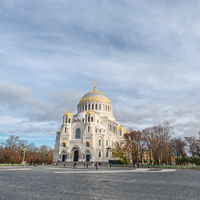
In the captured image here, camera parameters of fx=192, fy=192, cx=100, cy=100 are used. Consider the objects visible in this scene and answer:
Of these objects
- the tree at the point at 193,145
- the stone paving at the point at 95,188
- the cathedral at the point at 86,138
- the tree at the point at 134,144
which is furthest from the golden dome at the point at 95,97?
the stone paving at the point at 95,188

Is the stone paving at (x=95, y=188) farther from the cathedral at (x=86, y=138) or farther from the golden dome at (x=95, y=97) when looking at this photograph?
the golden dome at (x=95, y=97)

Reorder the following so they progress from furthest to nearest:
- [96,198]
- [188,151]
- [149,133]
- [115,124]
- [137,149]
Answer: [115,124] → [188,151] → [137,149] → [149,133] → [96,198]

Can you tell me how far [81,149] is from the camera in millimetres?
53469

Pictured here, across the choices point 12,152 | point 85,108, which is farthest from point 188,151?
point 12,152

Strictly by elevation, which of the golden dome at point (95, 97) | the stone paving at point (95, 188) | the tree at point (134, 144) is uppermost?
the golden dome at point (95, 97)

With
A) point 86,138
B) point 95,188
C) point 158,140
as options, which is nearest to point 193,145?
point 158,140

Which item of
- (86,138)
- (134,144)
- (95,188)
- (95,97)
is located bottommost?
(95,188)

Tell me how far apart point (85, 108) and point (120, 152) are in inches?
985

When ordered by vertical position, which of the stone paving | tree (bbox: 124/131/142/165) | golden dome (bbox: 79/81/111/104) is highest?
golden dome (bbox: 79/81/111/104)

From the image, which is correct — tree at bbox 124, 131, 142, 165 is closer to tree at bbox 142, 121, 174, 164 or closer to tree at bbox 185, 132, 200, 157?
tree at bbox 142, 121, 174, 164

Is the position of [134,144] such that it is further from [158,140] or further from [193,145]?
[193,145]

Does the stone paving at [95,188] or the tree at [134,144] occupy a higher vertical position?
the tree at [134,144]

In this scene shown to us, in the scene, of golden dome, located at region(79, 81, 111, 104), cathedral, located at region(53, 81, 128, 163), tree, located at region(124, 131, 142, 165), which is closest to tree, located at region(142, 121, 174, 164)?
tree, located at region(124, 131, 142, 165)

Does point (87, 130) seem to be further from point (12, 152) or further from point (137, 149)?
point (12, 152)
